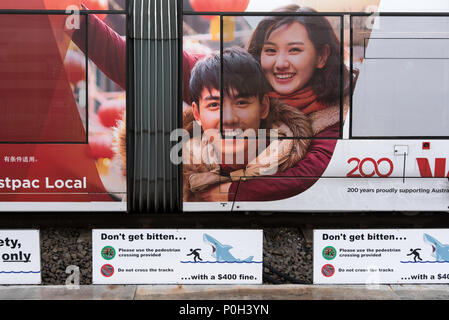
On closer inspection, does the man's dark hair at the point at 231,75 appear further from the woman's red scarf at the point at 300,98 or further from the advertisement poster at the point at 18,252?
the advertisement poster at the point at 18,252

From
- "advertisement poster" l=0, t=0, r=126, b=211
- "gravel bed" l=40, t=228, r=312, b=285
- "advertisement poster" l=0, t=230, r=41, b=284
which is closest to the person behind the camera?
"advertisement poster" l=0, t=0, r=126, b=211

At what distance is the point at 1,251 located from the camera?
3.16 m

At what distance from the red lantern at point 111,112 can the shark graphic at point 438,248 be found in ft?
9.35

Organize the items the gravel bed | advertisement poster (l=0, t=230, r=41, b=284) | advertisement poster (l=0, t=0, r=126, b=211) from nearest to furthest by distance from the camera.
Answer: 1. advertisement poster (l=0, t=0, r=126, b=211)
2. advertisement poster (l=0, t=230, r=41, b=284)
3. the gravel bed

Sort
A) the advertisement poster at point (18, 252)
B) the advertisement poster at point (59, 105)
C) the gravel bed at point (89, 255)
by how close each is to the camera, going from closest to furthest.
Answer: the advertisement poster at point (59, 105) → the advertisement poster at point (18, 252) → the gravel bed at point (89, 255)

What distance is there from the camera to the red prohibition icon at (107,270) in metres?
3.19

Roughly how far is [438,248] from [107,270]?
2913 mm

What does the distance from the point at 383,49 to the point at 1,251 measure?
3.73m

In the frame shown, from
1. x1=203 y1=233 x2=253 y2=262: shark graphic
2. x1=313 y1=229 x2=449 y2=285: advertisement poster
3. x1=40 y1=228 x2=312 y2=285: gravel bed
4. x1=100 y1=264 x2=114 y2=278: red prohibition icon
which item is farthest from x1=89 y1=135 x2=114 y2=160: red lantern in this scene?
x1=313 y1=229 x2=449 y2=285: advertisement poster

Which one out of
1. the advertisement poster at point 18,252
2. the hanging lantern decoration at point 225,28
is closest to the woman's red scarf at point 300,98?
the hanging lantern decoration at point 225,28

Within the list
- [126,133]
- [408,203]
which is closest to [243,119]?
[126,133]

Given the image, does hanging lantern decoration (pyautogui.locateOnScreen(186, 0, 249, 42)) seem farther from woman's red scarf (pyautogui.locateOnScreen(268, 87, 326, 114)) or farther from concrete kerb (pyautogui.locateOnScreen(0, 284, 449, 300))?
concrete kerb (pyautogui.locateOnScreen(0, 284, 449, 300))

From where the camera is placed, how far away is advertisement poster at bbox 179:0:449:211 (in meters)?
3.08

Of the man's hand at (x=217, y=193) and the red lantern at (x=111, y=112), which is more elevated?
the red lantern at (x=111, y=112)
